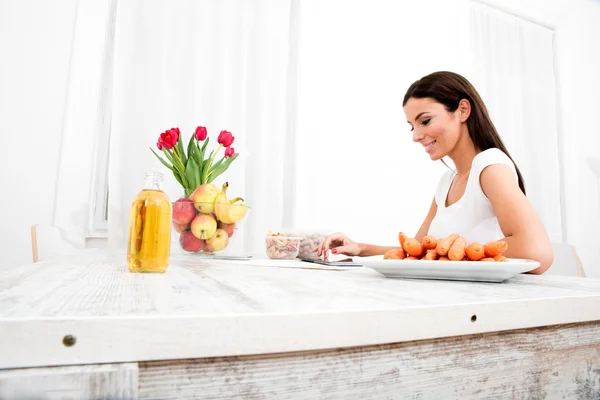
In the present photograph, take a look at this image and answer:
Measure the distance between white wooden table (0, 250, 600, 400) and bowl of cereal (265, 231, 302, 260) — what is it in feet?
2.05

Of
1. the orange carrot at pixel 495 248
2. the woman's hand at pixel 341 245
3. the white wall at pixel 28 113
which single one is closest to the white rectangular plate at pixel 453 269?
the orange carrot at pixel 495 248

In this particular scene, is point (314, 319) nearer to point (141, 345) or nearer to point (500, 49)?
point (141, 345)

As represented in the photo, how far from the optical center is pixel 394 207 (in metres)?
2.95

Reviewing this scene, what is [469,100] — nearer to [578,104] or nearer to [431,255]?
[431,255]

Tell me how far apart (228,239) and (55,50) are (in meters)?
1.81

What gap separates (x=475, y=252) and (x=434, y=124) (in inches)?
37.3

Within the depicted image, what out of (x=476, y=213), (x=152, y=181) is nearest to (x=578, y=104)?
(x=476, y=213)

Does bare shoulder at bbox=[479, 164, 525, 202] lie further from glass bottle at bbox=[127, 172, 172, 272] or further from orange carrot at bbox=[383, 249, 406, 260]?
glass bottle at bbox=[127, 172, 172, 272]

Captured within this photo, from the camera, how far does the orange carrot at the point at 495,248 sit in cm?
72

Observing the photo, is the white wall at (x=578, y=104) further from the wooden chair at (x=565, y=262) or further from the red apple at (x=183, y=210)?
the red apple at (x=183, y=210)

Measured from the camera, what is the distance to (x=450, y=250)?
73 cm

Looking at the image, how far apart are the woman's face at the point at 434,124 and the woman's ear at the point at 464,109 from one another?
1cm

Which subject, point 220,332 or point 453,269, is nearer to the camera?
point 220,332

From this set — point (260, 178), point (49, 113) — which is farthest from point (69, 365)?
point (49, 113)
